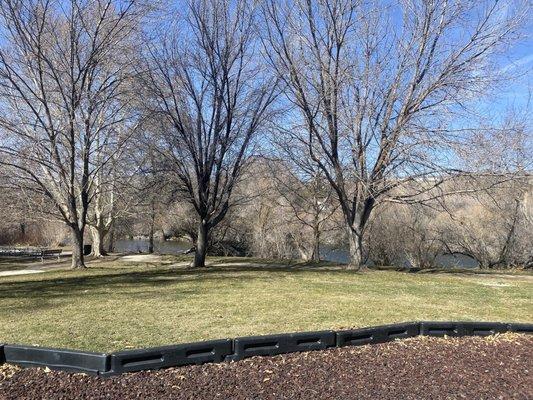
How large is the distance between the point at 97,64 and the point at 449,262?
765 inches

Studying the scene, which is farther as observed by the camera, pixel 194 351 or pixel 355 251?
pixel 355 251

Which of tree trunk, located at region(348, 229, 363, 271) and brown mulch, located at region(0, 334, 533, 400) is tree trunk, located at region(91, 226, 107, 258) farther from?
brown mulch, located at region(0, 334, 533, 400)

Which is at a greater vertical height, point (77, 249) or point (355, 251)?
point (77, 249)

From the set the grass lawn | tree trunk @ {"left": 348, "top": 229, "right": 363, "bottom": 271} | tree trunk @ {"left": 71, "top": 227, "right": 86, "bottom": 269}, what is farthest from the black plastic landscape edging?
tree trunk @ {"left": 71, "top": 227, "right": 86, "bottom": 269}

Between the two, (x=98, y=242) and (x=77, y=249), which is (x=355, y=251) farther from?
(x=98, y=242)

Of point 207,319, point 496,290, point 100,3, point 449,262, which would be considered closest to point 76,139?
point 100,3

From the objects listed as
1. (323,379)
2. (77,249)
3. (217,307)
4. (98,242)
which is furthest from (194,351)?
(98,242)

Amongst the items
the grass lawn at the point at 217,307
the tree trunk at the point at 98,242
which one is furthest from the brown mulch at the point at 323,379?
the tree trunk at the point at 98,242

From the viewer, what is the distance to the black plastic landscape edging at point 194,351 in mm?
4008

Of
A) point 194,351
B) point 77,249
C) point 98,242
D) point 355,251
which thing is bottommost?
point 194,351

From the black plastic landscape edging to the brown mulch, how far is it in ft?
0.25

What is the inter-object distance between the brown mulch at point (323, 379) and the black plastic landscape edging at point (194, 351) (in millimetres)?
76

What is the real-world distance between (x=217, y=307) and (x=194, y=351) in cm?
272

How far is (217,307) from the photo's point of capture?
7.02 meters
